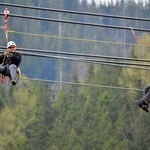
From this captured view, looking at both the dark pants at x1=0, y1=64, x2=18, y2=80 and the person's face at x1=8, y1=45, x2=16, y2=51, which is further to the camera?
the person's face at x1=8, y1=45, x2=16, y2=51

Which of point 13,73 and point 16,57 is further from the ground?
point 16,57

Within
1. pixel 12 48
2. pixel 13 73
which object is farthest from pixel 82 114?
pixel 13 73

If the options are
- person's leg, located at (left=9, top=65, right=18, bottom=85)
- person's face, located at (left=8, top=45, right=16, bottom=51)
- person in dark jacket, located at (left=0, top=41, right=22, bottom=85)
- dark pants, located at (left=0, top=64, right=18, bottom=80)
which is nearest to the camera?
person's leg, located at (left=9, top=65, right=18, bottom=85)

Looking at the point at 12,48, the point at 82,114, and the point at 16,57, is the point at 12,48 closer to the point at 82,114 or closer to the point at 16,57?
the point at 16,57

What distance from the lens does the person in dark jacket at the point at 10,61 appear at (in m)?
22.8

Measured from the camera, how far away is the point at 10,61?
23.2 meters

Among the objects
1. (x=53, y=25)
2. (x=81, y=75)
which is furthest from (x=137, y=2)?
(x=81, y=75)

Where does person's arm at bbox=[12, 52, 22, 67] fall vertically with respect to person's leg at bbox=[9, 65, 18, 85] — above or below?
above

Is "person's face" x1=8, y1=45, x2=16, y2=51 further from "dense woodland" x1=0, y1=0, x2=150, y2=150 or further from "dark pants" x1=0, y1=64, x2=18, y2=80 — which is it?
"dense woodland" x1=0, y1=0, x2=150, y2=150

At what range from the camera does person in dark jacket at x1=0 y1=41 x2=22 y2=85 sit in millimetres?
22823

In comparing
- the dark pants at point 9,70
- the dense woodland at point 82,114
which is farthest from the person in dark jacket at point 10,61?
the dense woodland at point 82,114

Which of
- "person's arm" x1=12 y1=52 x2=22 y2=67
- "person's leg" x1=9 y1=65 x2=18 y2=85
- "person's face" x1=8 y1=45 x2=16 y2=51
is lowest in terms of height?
"person's leg" x1=9 y1=65 x2=18 y2=85

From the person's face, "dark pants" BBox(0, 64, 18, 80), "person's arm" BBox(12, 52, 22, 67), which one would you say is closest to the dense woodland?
→ "person's arm" BBox(12, 52, 22, 67)

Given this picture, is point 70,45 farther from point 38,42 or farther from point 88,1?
point 88,1
